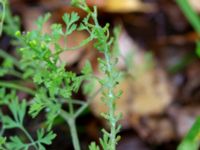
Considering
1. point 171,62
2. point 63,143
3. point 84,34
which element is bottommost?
point 63,143

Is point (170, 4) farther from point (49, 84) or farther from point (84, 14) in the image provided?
point (49, 84)

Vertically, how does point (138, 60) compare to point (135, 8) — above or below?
below

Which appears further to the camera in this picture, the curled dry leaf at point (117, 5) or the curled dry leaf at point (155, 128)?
the curled dry leaf at point (117, 5)

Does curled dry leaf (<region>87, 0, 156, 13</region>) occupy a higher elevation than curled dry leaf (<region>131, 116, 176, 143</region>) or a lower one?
higher

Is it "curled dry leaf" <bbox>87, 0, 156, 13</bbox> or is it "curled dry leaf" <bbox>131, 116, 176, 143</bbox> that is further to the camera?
"curled dry leaf" <bbox>87, 0, 156, 13</bbox>

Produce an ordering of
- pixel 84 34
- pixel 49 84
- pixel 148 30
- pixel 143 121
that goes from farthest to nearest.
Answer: pixel 148 30 → pixel 84 34 → pixel 143 121 → pixel 49 84

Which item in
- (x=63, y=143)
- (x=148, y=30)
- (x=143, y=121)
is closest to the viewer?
(x=63, y=143)

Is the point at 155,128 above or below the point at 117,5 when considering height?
below

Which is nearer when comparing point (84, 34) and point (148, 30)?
point (84, 34)

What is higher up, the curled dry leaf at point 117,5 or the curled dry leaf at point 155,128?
the curled dry leaf at point 117,5

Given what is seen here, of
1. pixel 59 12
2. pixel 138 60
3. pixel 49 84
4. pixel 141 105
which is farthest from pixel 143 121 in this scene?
pixel 49 84

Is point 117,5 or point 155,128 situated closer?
point 155,128
